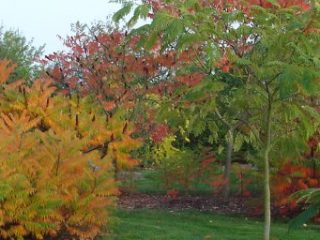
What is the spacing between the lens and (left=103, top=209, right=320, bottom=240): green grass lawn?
830 cm

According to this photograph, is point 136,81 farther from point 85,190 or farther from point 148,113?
point 85,190

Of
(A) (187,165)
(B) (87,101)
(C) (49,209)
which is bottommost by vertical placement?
(C) (49,209)

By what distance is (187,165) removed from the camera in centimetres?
1314

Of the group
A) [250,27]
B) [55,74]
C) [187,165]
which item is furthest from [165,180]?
[250,27]

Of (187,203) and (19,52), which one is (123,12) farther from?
(19,52)

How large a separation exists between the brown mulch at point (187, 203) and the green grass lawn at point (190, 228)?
0.88 meters

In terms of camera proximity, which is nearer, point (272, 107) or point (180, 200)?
point (272, 107)

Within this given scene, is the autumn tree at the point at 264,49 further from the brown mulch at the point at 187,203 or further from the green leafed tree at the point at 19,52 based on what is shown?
the green leafed tree at the point at 19,52

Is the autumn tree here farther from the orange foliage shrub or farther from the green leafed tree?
the green leafed tree

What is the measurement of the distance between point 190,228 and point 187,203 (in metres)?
3.41

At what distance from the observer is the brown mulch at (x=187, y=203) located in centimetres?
1184

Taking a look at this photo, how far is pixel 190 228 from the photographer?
902 centimetres

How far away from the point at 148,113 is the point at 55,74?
2.37m

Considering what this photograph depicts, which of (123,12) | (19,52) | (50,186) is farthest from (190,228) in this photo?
(19,52)
